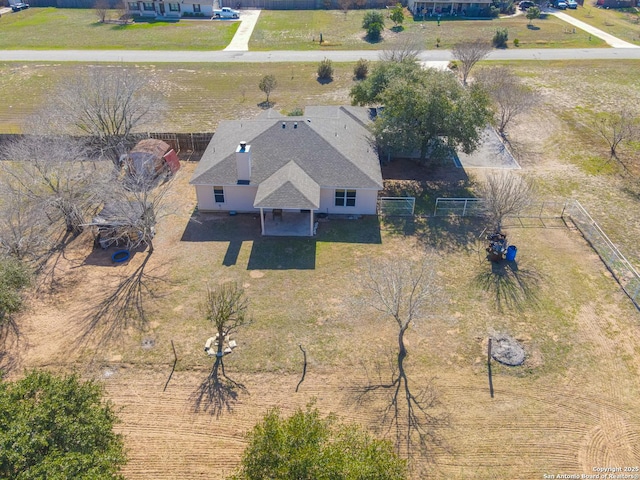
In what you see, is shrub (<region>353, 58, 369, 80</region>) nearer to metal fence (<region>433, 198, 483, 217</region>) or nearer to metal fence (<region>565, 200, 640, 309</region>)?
metal fence (<region>433, 198, 483, 217</region>)

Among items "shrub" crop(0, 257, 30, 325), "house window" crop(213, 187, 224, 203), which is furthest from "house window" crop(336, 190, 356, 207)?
"shrub" crop(0, 257, 30, 325)

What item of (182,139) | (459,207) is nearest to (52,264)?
(182,139)

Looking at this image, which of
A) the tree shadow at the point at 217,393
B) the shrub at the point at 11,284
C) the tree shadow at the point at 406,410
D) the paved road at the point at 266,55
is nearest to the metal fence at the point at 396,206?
the tree shadow at the point at 406,410

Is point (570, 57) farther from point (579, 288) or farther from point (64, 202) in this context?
point (64, 202)

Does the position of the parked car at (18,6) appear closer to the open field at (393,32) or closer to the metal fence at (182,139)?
the open field at (393,32)

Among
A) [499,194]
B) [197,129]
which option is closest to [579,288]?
[499,194]
